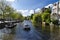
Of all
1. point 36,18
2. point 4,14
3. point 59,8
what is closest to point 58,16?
point 59,8

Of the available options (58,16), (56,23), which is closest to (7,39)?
(56,23)

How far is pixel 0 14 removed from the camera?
16359mm

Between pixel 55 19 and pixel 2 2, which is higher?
pixel 2 2

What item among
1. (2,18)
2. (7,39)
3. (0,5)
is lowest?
(7,39)

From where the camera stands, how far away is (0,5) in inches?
617

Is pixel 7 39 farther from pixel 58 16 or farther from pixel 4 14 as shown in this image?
pixel 58 16

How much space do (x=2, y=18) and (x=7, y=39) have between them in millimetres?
8430

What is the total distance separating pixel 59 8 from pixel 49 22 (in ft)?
8.58

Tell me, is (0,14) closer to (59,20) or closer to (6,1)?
(6,1)

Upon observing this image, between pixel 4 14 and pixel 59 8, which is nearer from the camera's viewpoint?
pixel 4 14

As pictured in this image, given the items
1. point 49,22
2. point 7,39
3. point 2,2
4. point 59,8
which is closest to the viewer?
point 7,39

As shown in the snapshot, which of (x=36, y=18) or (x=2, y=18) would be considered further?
(x=36, y=18)

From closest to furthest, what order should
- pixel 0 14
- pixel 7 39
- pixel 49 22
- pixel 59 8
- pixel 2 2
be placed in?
pixel 7 39 < pixel 2 2 < pixel 0 14 < pixel 49 22 < pixel 59 8

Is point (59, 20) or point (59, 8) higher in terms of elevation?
point (59, 8)
